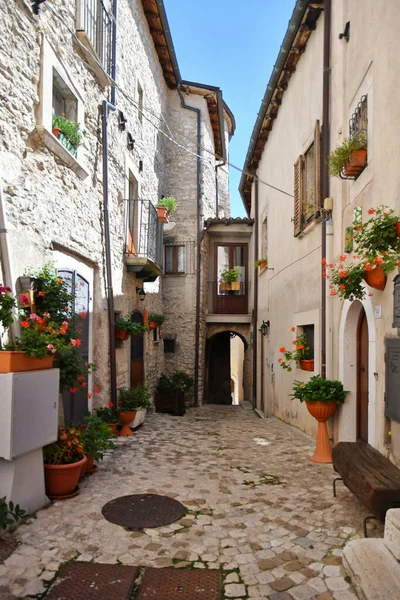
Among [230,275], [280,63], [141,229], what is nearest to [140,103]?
[141,229]

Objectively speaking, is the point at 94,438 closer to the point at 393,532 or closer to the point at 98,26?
the point at 393,532

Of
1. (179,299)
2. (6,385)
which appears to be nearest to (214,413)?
(179,299)

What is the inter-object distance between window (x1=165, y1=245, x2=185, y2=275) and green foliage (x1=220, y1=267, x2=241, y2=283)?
163 cm

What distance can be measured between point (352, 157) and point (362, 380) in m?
2.70

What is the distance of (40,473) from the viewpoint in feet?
13.1

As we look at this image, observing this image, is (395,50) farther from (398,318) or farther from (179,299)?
(179,299)

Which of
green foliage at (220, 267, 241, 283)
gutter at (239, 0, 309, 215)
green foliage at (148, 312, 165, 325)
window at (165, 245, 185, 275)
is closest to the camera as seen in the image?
gutter at (239, 0, 309, 215)

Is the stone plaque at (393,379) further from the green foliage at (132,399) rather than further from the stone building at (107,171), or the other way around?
the green foliage at (132,399)

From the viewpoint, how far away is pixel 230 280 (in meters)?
14.9

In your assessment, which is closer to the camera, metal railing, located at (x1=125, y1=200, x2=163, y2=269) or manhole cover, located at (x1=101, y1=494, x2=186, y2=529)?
manhole cover, located at (x1=101, y1=494, x2=186, y2=529)

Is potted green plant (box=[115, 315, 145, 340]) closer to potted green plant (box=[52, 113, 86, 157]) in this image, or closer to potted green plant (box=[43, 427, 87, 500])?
potted green plant (box=[52, 113, 86, 157])

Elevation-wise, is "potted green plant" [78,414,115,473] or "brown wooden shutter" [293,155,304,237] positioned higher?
"brown wooden shutter" [293,155,304,237]

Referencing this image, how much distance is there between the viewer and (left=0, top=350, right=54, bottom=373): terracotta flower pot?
142 inches

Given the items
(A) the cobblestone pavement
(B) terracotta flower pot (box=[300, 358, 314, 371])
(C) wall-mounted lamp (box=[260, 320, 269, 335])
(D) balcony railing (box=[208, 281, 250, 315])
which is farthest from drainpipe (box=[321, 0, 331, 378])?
(D) balcony railing (box=[208, 281, 250, 315])
